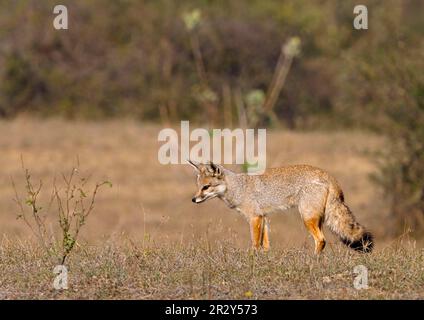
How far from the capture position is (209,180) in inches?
408

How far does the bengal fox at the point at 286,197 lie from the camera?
9.62 metres

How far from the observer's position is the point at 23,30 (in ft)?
116

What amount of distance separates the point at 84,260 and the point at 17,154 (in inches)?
634

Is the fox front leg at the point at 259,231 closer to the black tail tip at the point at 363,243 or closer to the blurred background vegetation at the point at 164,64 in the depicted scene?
the black tail tip at the point at 363,243

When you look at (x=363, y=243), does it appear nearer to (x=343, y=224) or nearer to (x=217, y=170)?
(x=343, y=224)

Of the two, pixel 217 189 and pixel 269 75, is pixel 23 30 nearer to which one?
pixel 269 75

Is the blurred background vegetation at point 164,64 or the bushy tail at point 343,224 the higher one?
the blurred background vegetation at point 164,64

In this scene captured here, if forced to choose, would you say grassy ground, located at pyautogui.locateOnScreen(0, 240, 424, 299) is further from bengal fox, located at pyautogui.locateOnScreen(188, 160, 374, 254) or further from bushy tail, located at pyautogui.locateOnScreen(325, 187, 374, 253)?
bengal fox, located at pyautogui.locateOnScreen(188, 160, 374, 254)

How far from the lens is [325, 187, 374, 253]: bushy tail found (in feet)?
31.2

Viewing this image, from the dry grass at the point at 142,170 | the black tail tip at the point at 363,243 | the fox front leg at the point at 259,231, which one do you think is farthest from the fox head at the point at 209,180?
the dry grass at the point at 142,170

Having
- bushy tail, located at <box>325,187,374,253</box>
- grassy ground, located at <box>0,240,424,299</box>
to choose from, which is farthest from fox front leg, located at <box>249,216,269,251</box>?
grassy ground, located at <box>0,240,424,299</box>

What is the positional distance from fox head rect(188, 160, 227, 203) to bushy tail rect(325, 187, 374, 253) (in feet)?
4.28

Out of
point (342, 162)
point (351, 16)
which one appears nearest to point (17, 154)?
point (342, 162)

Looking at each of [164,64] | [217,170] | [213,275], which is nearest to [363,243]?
[217,170]
